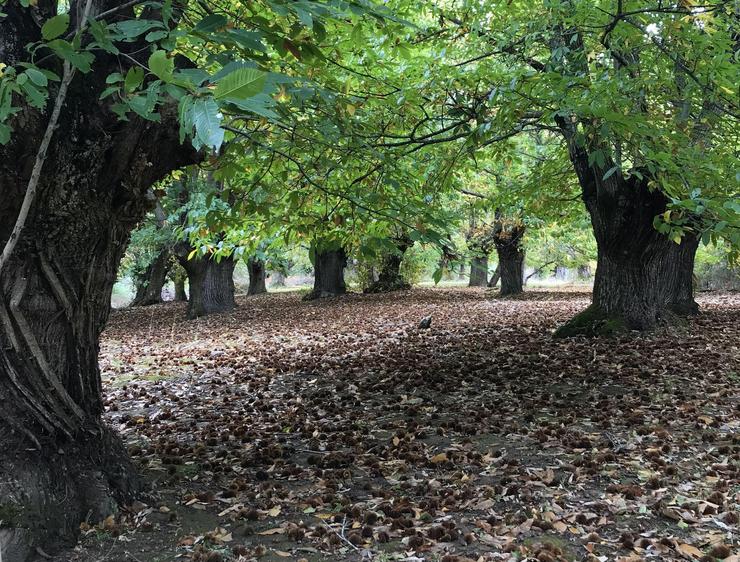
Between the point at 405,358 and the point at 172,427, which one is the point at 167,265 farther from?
the point at 172,427

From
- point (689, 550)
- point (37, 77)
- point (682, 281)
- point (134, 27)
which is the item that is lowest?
point (689, 550)

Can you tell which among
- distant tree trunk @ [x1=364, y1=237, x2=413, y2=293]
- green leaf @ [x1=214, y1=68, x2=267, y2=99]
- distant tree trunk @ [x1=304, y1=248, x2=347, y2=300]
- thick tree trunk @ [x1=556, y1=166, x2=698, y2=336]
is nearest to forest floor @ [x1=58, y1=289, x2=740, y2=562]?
thick tree trunk @ [x1=556, y1=166, x2=698, y2=336]

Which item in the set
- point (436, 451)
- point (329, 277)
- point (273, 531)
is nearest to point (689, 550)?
point (436, 451)

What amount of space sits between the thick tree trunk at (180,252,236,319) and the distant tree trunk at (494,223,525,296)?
9.22 meters

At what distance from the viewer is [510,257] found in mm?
19406

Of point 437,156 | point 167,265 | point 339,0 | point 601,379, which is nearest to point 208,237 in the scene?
point 339,0

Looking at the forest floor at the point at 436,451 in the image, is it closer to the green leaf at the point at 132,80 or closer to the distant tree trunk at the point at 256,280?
the green leaf at the point at 132,80

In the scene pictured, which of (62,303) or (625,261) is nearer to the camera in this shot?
(62,303)

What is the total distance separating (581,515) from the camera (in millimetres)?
3051

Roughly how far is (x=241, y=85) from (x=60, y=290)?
215 cm

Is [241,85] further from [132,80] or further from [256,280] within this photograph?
[256,280]

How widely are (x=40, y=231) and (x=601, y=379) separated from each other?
5521 mm

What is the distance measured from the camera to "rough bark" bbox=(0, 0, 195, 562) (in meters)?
2.71

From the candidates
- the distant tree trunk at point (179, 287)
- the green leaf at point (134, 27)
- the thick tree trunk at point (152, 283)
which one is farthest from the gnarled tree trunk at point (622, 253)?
the distant tree trunk at point (179, 287)
